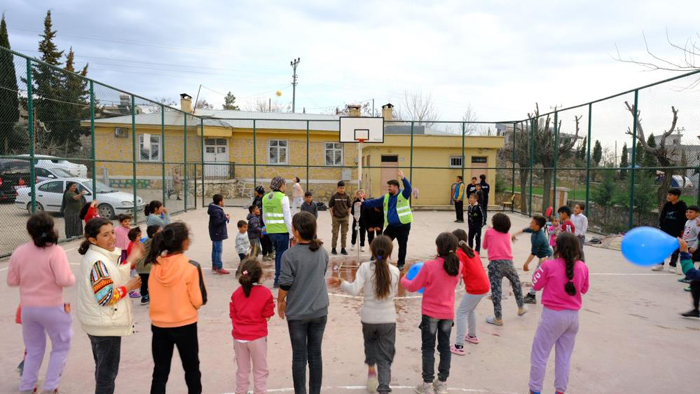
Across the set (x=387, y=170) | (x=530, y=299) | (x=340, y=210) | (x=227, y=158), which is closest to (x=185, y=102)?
(x=227, y=158)

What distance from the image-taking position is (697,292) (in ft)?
21.1

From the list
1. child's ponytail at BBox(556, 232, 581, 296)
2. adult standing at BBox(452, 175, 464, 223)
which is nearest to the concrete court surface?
child's ponytail at BBox(556, 232, 581, 296)

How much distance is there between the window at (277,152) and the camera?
26547 millimetres

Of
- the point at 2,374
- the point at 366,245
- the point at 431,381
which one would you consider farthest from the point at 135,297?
the point at 366,245

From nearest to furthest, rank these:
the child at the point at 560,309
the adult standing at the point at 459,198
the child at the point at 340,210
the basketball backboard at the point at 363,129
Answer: the child at the point at 560,309 < the child at the point at 340,210 < the basketball backboard at the point at 363,129 < the adult standing at the point at 459,198

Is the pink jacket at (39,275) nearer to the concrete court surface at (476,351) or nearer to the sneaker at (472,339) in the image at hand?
the concrete court surface at (476,351)

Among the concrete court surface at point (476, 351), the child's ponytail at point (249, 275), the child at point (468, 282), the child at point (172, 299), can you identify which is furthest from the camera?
the child at point (468, 282)

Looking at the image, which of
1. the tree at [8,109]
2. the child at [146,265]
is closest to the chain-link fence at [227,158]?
the tree at [8,109]

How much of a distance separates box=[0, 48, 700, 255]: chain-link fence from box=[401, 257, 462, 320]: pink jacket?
6.90 metres

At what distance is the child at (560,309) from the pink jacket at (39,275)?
154 inches

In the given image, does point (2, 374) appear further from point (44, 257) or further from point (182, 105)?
point (182, 105)

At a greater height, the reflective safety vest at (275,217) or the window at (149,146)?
the window at (149,146)

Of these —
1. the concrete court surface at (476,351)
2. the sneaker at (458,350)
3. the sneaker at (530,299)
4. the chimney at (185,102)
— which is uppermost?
the chimney at (185,102)

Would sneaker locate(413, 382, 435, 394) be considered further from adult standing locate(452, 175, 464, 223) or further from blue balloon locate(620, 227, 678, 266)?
adult standing locate(452, 175, 464, 223)
